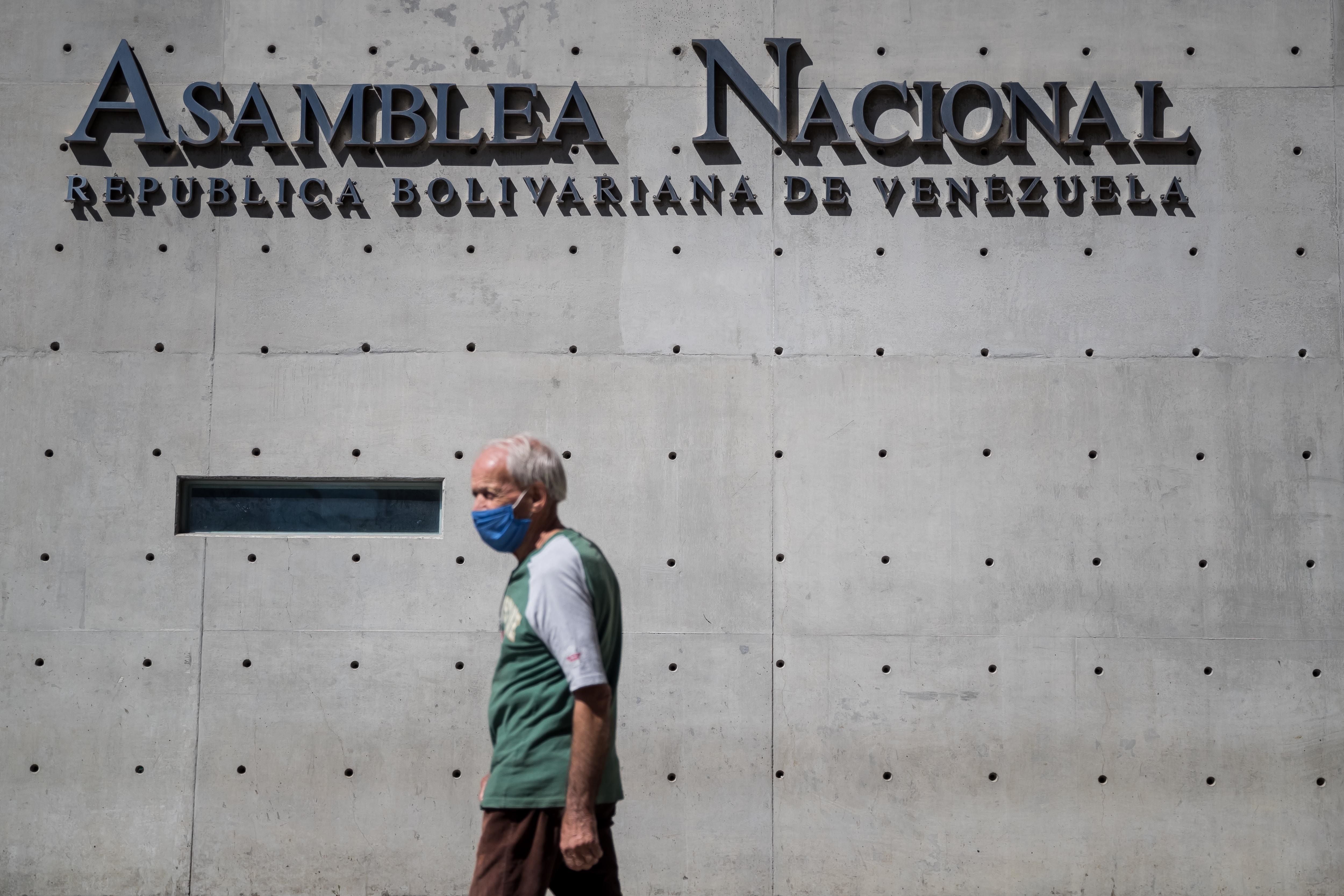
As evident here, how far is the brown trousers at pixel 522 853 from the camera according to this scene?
355 centimetres

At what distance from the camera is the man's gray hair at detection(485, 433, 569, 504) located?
3.78 metres

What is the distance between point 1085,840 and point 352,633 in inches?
147

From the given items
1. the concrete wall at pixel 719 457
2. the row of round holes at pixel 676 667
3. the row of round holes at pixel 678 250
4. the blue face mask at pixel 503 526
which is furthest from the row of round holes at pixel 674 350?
the blue face mask at pixel 503 526

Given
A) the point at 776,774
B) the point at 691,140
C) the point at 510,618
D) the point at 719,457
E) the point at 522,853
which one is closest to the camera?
the point at 522,853

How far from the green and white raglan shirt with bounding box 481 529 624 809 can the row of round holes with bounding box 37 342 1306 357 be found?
9.35 feet

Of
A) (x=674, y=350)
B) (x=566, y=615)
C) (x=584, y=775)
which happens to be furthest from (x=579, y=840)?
(x=674, y=350)

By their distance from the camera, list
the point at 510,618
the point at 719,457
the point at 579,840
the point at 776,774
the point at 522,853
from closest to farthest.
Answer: the point at 579,840, the point at 522,853, the point at 510,618, the point at 776,774, the point at 719,457

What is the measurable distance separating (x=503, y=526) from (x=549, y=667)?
455 mm

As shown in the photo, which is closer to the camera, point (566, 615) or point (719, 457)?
point (566, 615)

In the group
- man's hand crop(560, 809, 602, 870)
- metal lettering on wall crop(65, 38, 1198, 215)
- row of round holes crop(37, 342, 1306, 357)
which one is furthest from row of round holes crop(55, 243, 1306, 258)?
man's hand crop(560, 809, 602, 870)

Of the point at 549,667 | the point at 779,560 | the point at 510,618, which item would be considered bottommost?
the point at 549,667

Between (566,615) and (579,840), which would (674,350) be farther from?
(579,840)

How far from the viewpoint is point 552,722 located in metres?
3.58

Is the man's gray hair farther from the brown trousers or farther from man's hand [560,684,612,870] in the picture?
the brown trousers
